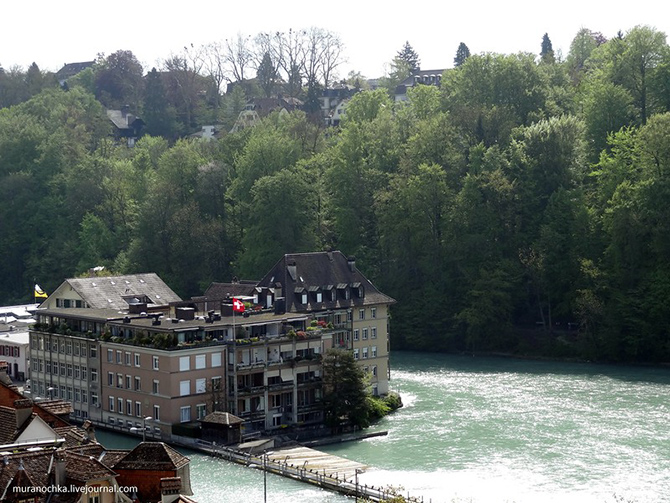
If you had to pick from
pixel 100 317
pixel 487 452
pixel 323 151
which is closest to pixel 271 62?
pixel 323 151

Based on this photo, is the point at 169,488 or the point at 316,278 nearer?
→ the point at 169,488

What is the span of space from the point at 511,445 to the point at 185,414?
1644cm

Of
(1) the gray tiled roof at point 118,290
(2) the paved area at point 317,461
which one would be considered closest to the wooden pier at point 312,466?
(2) the paved area at point 317,461

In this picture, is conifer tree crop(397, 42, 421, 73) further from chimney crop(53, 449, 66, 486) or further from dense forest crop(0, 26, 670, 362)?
chimney crop(53, 449, 66, 486)

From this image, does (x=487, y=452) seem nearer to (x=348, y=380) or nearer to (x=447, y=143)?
(x=348, y=380)

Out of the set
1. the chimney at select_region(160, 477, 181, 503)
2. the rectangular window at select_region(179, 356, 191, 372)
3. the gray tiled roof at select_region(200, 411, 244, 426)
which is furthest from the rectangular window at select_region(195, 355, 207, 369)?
the chimney at select_region(160, 477, 181, 503)

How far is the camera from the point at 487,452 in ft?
196

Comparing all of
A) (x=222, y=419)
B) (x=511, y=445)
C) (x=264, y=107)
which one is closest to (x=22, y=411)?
(x=222, y=419)

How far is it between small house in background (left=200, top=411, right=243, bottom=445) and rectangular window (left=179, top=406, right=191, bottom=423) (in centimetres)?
188

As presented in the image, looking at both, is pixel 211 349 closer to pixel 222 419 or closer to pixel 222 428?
pixel 222 419

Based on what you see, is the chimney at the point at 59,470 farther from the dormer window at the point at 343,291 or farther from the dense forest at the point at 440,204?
the dense forest at the point at 440,204

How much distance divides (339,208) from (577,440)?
2034 inches

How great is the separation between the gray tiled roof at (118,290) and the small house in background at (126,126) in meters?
82.9

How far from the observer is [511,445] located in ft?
201
